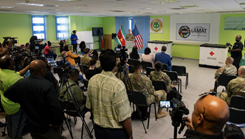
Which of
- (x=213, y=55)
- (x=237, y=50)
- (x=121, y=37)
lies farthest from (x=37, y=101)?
(x=121, y=37)

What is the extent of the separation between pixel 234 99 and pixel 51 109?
3090mm

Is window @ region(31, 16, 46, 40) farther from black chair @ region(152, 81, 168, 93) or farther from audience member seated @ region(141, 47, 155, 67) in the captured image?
black chair @ region(152, 81, 168, 93)

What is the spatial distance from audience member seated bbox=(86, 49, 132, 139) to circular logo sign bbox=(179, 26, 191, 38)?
34.9 feet

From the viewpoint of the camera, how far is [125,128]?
190 centimetres

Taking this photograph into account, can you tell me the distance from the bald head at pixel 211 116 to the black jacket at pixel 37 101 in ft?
4.99

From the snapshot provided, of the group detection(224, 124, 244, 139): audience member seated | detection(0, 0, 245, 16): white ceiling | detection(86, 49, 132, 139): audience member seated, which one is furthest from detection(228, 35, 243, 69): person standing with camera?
detection(86, 49, 132, 139): audience member seated

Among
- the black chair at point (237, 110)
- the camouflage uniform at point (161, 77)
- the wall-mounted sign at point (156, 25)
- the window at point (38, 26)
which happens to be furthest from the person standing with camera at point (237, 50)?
the window at point (38, 26)

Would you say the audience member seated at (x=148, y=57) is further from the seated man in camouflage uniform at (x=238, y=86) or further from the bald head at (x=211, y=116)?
the bald head at (x=211, y=116)

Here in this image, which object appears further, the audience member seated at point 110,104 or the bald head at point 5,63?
the bald head at point 5,63

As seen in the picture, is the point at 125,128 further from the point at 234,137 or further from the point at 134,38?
the point at 134,38

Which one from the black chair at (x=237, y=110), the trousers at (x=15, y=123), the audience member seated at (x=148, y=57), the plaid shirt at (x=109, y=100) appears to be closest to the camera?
the plaid shirt at (x=109, y=100)

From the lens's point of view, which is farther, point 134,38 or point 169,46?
point 134,38

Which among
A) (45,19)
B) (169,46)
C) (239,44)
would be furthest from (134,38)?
(239,44)

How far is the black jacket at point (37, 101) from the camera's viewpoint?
218 centimetres
